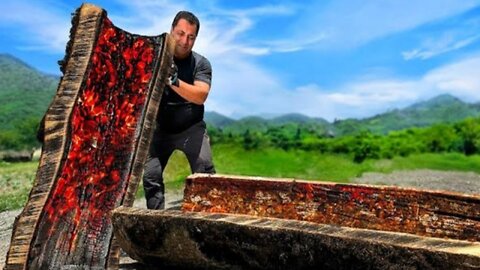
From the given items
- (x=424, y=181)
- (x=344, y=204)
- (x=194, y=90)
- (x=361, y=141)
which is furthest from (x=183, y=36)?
(x=361, y=141)

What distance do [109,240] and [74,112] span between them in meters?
1.18

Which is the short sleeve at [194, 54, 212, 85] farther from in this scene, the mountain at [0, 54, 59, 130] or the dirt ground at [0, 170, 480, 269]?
the mountain at [0, 54, 59, 130]

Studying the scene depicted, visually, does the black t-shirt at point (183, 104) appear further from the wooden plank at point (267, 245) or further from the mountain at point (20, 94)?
the mountain at point (20, 94)

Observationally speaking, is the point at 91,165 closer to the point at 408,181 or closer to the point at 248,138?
the point at 408,181

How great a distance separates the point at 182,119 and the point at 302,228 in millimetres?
3160

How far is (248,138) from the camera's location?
20.4 metres

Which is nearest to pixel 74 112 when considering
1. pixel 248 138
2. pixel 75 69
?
pixel 75 69

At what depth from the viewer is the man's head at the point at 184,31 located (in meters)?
7.15

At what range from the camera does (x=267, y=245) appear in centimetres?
457

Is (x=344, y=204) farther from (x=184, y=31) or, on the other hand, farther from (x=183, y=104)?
(x=184, y=31)

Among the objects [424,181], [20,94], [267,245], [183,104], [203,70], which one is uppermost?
[20,94]

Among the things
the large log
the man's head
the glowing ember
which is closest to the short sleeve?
the man's head

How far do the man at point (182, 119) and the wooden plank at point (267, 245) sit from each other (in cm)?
172

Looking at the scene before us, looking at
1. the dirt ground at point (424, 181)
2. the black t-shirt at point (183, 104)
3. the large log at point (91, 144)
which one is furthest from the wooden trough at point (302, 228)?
the dirt ground at point (424, 181)
